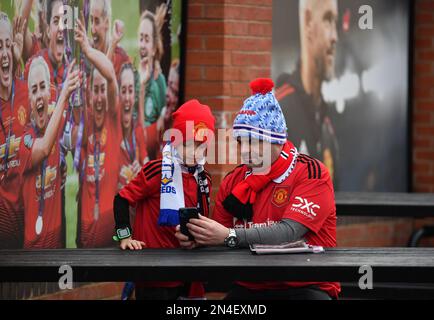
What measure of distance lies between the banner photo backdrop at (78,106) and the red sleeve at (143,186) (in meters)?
0.81

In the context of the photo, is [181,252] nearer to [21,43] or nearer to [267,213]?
[267,213]

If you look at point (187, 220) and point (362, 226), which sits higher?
point (187, 220)

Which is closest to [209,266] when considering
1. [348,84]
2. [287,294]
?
[287,294]

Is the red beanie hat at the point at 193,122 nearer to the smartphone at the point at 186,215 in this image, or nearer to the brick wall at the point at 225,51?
the smartphone at the point at 186,215

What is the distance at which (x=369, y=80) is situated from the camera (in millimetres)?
10633

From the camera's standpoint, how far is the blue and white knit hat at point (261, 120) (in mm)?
5285

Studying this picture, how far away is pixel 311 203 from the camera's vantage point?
203 inches

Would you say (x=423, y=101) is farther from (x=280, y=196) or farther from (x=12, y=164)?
(x=280, y=196)

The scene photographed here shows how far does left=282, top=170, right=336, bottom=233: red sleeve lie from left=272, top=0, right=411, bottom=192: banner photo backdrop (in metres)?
3.91

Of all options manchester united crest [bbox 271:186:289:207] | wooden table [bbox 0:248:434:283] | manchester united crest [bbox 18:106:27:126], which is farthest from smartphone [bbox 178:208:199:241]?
manchester united crest [bbox 18:106:27:126]

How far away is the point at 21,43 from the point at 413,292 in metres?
3.79

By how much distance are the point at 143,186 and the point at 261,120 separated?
667 mm

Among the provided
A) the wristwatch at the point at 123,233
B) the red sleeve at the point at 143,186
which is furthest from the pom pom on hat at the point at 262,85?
the wristwatch at the point at 123,233
